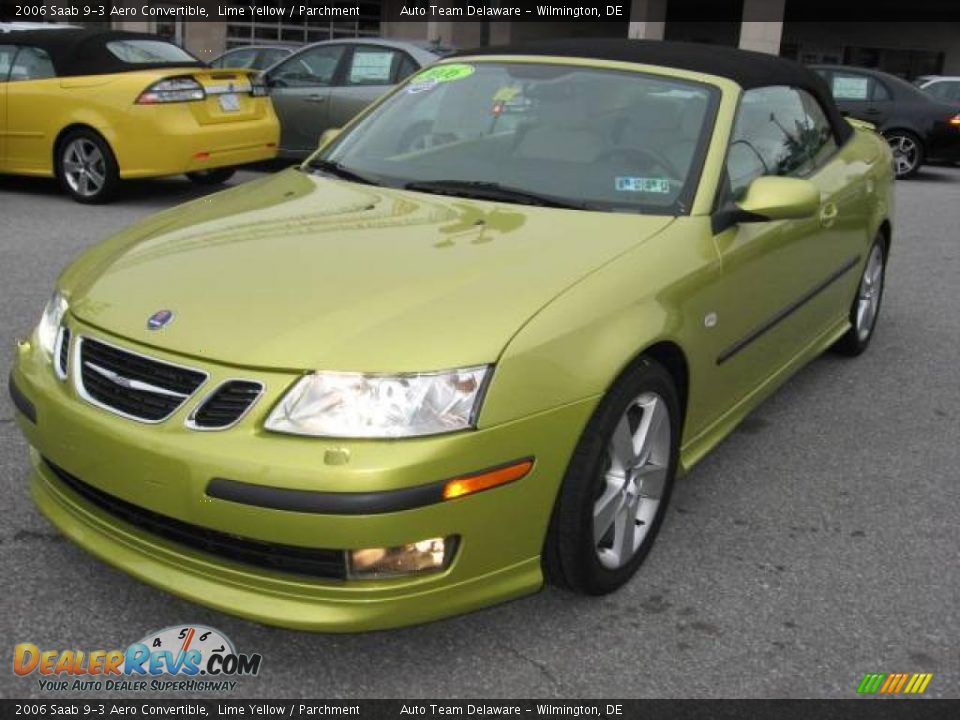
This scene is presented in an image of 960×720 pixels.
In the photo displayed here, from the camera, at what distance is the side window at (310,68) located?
10.5 m

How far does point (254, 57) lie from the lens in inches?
546

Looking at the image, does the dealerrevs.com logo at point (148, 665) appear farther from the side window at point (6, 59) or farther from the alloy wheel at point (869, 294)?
the side window at point (6, 59)

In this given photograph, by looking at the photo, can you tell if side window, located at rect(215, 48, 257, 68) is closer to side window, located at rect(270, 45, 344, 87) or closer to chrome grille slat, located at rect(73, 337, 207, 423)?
side window, located at rect(270, 45, 344, 87)

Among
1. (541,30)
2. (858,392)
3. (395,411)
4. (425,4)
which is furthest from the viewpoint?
(541,30)

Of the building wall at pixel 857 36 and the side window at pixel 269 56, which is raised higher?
the building wall at pixel 857 36

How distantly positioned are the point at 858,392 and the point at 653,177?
202 centimetres

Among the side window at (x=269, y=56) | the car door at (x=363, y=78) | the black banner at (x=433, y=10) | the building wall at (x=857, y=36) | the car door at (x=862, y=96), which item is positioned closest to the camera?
the car door at (x=363, y=78)

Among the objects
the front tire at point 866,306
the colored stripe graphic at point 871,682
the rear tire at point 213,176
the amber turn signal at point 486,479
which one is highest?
the amber turn signal at point 486,479

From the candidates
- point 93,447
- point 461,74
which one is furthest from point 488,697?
point 461,74

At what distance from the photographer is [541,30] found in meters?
35.5

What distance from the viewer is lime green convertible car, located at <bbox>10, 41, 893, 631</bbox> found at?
2354 mm

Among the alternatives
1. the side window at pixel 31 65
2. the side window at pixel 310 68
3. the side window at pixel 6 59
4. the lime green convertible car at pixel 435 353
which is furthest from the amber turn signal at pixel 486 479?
the side window at pixel 310 68

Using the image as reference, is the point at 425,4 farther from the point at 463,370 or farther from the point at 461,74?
the point at 463,370
